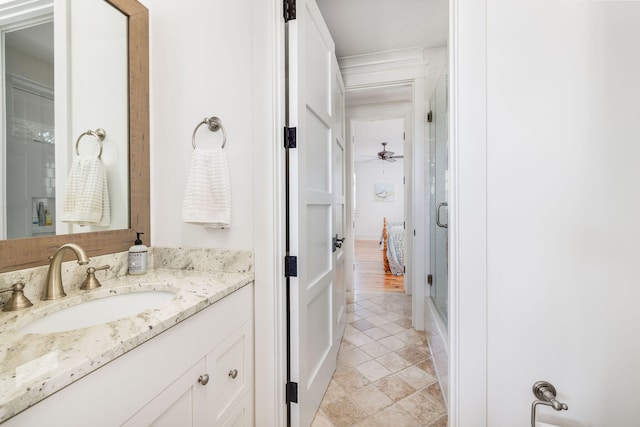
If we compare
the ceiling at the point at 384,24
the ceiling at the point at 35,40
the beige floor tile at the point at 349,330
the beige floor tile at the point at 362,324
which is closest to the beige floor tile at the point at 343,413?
the beige floor tile at the point at 349,330

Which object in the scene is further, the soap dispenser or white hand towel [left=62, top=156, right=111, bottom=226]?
the soap dispenser

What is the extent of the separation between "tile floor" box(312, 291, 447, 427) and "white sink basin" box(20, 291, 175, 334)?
3.63 feet

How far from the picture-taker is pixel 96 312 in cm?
94

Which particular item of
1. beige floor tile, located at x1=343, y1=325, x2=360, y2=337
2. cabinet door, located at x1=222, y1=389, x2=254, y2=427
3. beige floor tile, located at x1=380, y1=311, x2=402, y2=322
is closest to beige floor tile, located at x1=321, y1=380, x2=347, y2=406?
cabinet door, located at x1=222, y1=389, x2=254, y2=427

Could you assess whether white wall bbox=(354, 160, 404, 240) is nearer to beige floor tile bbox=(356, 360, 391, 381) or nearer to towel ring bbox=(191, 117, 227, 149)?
beige floor tile bbox=(356, 360, 391, 381)

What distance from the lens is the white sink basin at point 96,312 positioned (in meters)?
0.81

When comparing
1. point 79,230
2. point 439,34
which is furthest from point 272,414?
point 439,34

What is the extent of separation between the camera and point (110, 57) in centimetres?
118

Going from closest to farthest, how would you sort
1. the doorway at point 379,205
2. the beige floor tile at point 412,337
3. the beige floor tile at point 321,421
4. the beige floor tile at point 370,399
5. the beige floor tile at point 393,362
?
the beige floor tile at point 321,421
the beige floor tile at point 370,399
the beige floor tile at point 393,362
the beige floor tile at point 412,337
the doorway at point 379,205

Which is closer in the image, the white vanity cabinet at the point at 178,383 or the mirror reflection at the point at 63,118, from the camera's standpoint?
the white vanity cabinet at the point at 178,383

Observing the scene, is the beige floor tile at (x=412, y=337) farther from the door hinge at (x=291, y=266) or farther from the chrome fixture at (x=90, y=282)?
the chrome fixture at (x=90, y=282)

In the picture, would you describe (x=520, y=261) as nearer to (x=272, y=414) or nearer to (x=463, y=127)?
(x=463, y=127)

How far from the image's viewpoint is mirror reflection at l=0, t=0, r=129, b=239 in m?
0.88

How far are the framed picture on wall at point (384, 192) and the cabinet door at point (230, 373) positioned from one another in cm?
748
